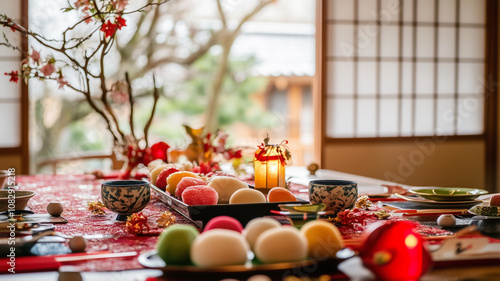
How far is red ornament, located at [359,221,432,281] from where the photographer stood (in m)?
0.79

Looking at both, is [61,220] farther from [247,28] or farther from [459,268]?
[247,28]

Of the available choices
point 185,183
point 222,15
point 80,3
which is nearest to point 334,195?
point 185,183

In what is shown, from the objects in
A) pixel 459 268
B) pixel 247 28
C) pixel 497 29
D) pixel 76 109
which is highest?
pixel 247 28

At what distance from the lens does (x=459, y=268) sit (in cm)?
91

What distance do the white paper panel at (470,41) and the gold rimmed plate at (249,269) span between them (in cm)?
432

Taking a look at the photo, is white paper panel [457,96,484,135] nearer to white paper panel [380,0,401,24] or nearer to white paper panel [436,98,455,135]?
white paper panel [436,98,455,135]

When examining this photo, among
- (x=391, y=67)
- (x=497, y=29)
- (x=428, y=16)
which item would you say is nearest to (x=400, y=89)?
(x=391, y=67)

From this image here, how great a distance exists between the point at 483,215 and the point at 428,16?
3.62 m

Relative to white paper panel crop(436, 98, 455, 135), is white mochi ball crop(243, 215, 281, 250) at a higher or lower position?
lower

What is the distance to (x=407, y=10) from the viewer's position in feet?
15.0

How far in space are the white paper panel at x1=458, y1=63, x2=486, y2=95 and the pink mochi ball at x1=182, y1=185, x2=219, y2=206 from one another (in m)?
4.03

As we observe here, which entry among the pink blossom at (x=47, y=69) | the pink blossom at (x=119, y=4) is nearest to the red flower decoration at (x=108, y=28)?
the pink blossom at (x=119, y=4)

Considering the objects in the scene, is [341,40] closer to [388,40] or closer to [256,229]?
[388,40]

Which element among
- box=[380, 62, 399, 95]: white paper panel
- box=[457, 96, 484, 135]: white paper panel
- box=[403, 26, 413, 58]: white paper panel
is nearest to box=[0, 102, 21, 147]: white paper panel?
box=[380, 62, 399, 95]: white paper panel
